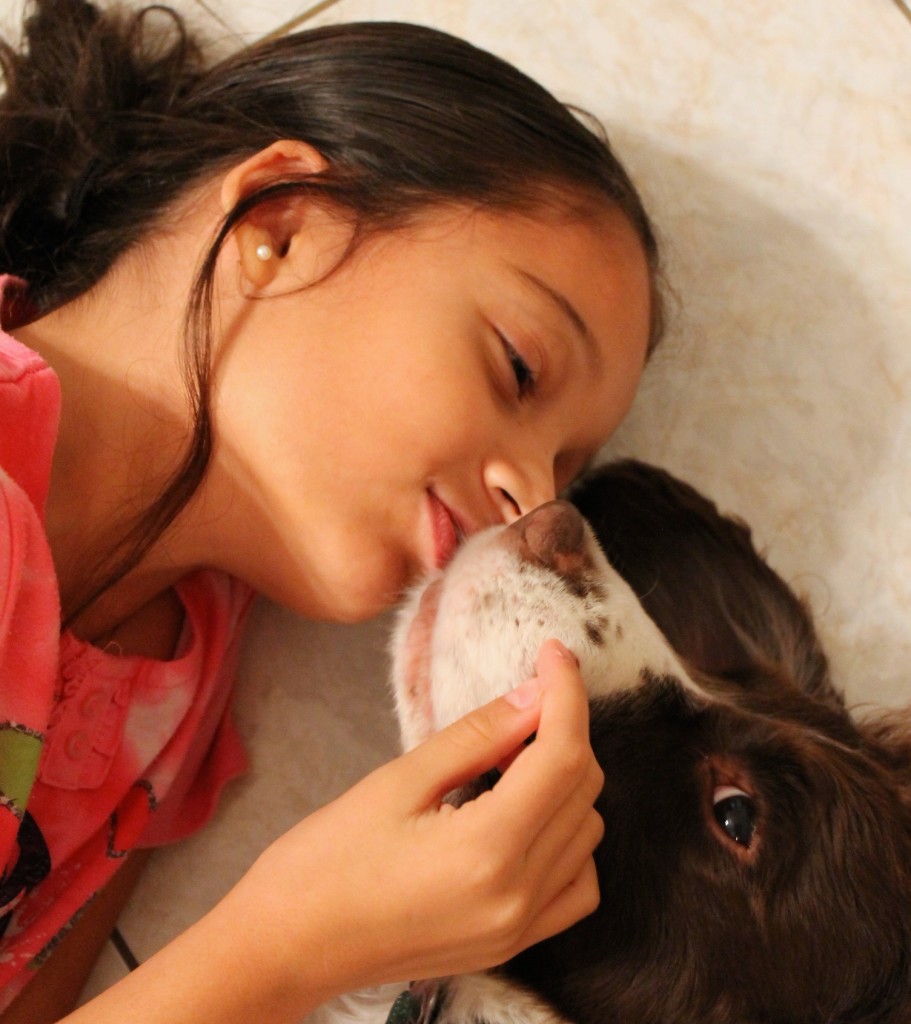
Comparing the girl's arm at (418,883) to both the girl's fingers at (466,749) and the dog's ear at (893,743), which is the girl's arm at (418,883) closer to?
the girl's fingers at (466,749)

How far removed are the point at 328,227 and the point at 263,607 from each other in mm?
604

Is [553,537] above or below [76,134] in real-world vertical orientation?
below

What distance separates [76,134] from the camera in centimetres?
132

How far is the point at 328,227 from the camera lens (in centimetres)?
109

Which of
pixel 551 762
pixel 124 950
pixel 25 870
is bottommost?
pixel 124 950

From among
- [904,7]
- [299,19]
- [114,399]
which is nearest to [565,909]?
[114,399]

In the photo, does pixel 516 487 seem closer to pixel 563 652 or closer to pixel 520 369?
pixel 520 369

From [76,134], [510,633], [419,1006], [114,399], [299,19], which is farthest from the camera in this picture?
[299,19]

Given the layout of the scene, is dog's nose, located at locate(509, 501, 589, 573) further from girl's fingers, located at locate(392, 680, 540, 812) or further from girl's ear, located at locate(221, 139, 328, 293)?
girl's ear, located at locate(221, 139, 328, 293)

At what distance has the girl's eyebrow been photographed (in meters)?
1.08

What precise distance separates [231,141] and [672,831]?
905 millimetres

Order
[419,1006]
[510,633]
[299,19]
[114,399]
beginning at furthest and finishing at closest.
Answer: [299,19] → [114,399] → [419,1006] → [510,633]

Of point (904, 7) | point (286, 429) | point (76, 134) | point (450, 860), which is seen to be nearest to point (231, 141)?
point (76, 134)

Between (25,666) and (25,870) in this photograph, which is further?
(25,870)
